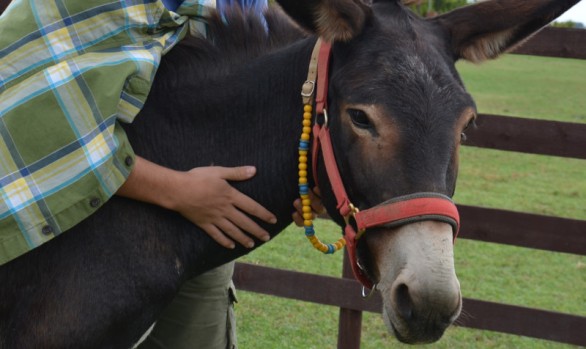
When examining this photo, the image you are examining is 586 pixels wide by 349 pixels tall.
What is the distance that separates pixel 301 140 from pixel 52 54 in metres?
0.88

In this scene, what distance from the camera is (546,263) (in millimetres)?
7785

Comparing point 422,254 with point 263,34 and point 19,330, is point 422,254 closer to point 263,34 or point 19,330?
point 263,34

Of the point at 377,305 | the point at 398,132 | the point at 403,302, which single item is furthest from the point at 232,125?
the point at 377,305

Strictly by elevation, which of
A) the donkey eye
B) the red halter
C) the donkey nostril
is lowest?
the donkey nostril

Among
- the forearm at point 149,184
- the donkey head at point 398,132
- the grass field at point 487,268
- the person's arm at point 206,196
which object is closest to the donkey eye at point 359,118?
the donkey head at point 398,132

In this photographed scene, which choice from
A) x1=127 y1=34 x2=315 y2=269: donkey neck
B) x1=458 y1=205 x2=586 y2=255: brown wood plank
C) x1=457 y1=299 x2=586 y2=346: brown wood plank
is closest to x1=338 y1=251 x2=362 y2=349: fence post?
x1=457 y1=299 x2=586 y2=346: brown wood plank

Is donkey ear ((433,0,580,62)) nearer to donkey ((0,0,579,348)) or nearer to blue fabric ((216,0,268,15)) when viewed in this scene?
donkey ((0,0,579,348))

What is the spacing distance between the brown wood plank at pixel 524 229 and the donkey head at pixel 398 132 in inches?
97.7

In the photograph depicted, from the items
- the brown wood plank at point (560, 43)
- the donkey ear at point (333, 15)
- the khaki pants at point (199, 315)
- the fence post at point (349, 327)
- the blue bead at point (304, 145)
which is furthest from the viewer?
the fence post at point (349, 327)

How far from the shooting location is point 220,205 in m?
2.65

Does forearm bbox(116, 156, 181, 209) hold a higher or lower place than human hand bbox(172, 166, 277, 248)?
higher

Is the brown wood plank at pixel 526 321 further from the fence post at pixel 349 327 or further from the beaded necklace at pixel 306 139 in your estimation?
the beaded necklace at pixel 306 139

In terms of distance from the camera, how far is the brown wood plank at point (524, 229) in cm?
476

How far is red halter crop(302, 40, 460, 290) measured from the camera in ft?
7.13
